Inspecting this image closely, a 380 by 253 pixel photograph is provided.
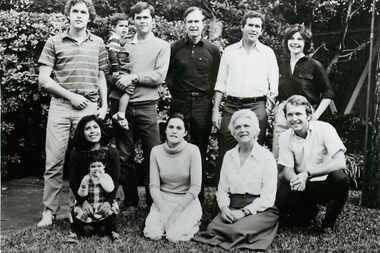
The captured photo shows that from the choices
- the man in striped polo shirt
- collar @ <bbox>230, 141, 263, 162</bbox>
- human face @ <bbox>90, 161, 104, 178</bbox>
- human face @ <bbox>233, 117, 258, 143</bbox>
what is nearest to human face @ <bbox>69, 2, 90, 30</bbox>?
the man in striped polo shirt

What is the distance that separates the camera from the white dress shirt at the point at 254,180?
397 centimetres

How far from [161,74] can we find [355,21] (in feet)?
13.7

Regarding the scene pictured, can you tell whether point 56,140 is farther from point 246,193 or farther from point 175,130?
point 246,193

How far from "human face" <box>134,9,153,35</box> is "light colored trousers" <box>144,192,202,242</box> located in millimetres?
1494

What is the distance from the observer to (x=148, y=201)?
15.6ft

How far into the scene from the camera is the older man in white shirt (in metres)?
4.52

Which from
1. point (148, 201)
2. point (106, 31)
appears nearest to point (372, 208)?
→ point (148, 201)

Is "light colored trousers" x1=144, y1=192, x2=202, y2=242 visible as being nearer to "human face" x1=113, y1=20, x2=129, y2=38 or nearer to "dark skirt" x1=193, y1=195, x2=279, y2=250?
"dark skirt" x1=193, y1=195, x2=279, y2=250

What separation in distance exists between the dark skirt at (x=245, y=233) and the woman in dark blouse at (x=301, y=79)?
987 mm

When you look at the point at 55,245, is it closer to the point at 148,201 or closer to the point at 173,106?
the point at 148,201

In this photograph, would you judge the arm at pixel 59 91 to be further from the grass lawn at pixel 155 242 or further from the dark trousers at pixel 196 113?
the grass lawn at pixel 155 242

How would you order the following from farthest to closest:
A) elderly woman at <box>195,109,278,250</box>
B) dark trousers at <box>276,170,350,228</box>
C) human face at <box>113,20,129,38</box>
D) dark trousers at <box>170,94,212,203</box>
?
human face at <box>113,20,129,38</box>, dark trousers at <box>170,94,212,203</box>, dark trousers at <box>276,170,350,228</box>, elderly woman at <box>195,109,278,250</box>

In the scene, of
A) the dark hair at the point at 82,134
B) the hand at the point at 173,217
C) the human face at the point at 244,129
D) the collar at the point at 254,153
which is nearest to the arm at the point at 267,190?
the collar at the point at 254,153

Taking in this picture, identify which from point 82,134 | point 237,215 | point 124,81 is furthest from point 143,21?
point 237,215
